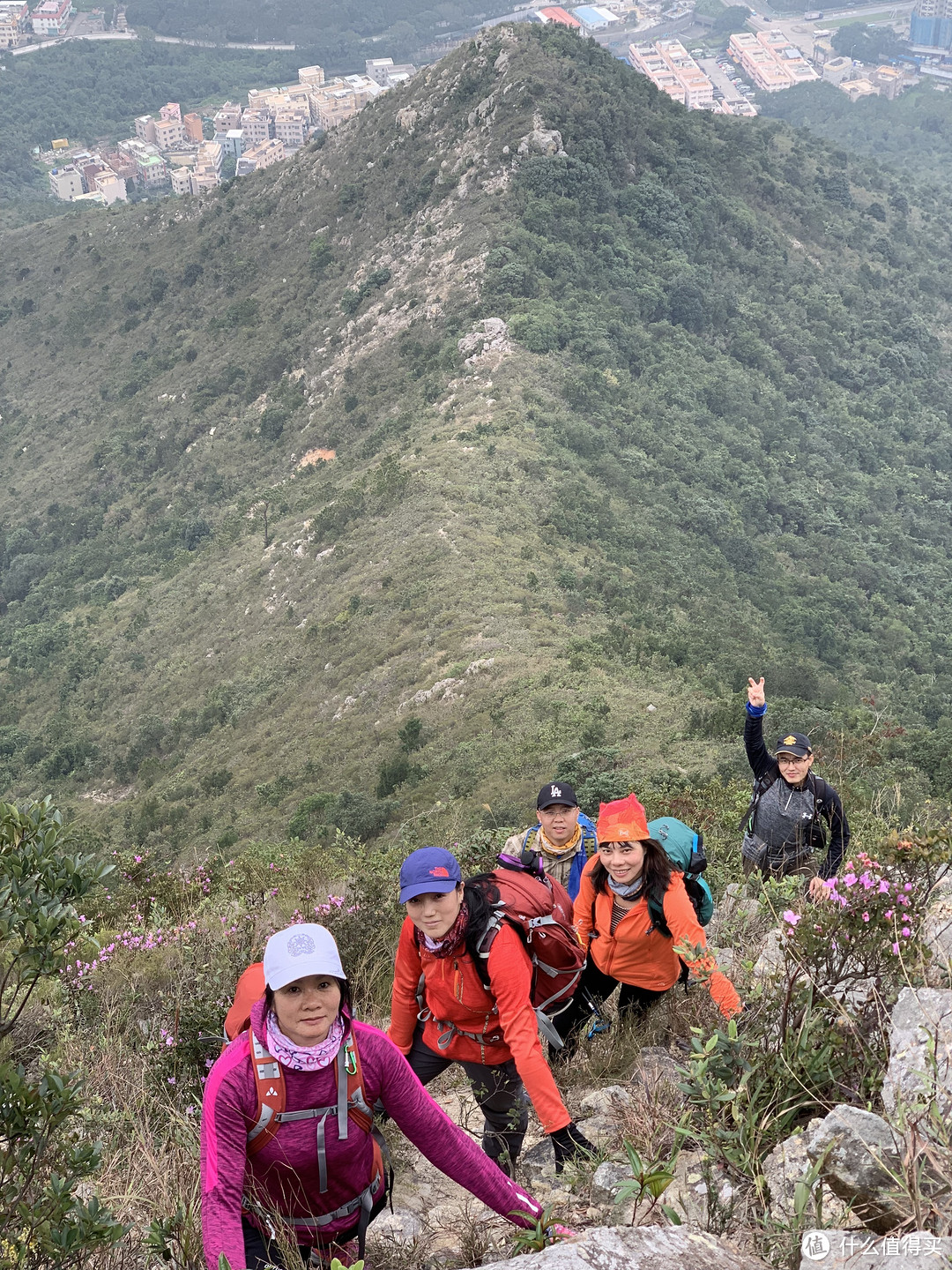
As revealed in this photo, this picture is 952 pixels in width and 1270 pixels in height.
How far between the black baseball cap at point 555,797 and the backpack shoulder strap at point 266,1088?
2684 mm

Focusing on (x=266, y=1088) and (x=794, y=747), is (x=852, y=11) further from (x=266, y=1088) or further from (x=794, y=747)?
(x=266, y=1088)

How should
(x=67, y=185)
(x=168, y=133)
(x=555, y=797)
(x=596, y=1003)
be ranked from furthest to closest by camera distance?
(x=168, y=133) → (x=67, y=185) → (x=555, y=797) → (x=596, y=1003)

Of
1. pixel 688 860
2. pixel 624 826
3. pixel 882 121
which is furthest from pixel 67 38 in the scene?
pixel 624 826

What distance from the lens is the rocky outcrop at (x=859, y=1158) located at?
2818mm

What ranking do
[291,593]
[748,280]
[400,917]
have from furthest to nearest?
[748,280], [291,593], [400,917]

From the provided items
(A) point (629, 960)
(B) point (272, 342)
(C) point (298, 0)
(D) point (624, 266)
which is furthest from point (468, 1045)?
(C) point (298, 0)

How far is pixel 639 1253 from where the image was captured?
2.54 meters

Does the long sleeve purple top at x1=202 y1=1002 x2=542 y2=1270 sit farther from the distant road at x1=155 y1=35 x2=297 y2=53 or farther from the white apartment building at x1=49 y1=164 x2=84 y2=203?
the distant road at x1=155 y1=35 x2=297 y2=53

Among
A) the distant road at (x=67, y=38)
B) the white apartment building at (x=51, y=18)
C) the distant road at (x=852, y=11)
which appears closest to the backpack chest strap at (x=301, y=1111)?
the distant road at (x=67, y=38)

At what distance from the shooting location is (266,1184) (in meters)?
3.06

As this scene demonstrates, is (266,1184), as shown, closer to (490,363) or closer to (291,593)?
(291,593)

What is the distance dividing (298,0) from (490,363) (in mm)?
164951

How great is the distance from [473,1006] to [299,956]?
1.27 m

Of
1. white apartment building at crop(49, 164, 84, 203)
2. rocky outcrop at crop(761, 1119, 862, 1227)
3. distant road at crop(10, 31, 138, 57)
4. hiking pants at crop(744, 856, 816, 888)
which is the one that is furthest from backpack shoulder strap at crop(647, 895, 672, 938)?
distant road at crop(10, 31, 138, 57)
